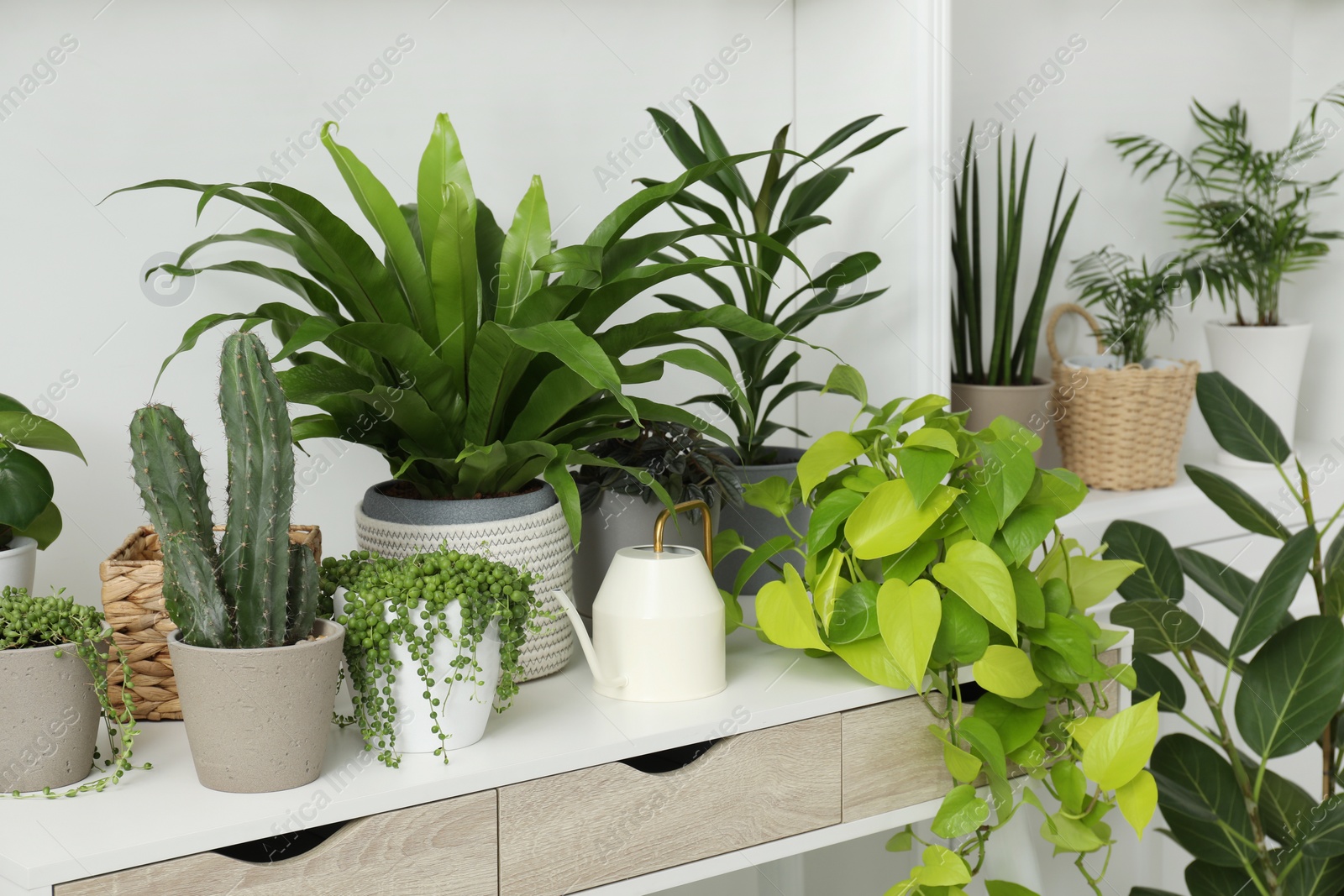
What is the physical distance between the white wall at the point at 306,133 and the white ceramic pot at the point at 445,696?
48 centimetres

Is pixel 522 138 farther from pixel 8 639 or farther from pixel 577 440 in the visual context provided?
pixel 8 639


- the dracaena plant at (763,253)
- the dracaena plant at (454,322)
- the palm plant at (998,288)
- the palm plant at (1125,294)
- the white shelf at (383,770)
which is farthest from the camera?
the palm plant at (1125,294)

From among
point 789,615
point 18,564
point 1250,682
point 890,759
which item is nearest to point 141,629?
point 18,564

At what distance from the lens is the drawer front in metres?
1.05

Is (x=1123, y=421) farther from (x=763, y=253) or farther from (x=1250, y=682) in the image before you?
(x=763, y=253)

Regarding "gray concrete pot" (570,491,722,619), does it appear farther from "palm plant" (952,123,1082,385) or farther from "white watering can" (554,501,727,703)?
"palm plant" (952,123,1082,385)

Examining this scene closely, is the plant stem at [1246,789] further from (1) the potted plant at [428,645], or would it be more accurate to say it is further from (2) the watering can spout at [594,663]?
(1) the potted plant at [428,645]

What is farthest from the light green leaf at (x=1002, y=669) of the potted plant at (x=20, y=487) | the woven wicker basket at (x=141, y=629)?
the potted plant at (x=20, y=487)

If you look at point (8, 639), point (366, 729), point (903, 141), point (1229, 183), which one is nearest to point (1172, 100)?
point (1229, 183)

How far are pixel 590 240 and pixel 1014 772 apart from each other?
67 centimetres

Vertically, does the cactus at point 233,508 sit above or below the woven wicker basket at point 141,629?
above

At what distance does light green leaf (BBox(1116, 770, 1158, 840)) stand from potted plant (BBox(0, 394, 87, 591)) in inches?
37.8

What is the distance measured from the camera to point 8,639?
2.70 feet

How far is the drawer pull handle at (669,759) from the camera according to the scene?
0.99m
